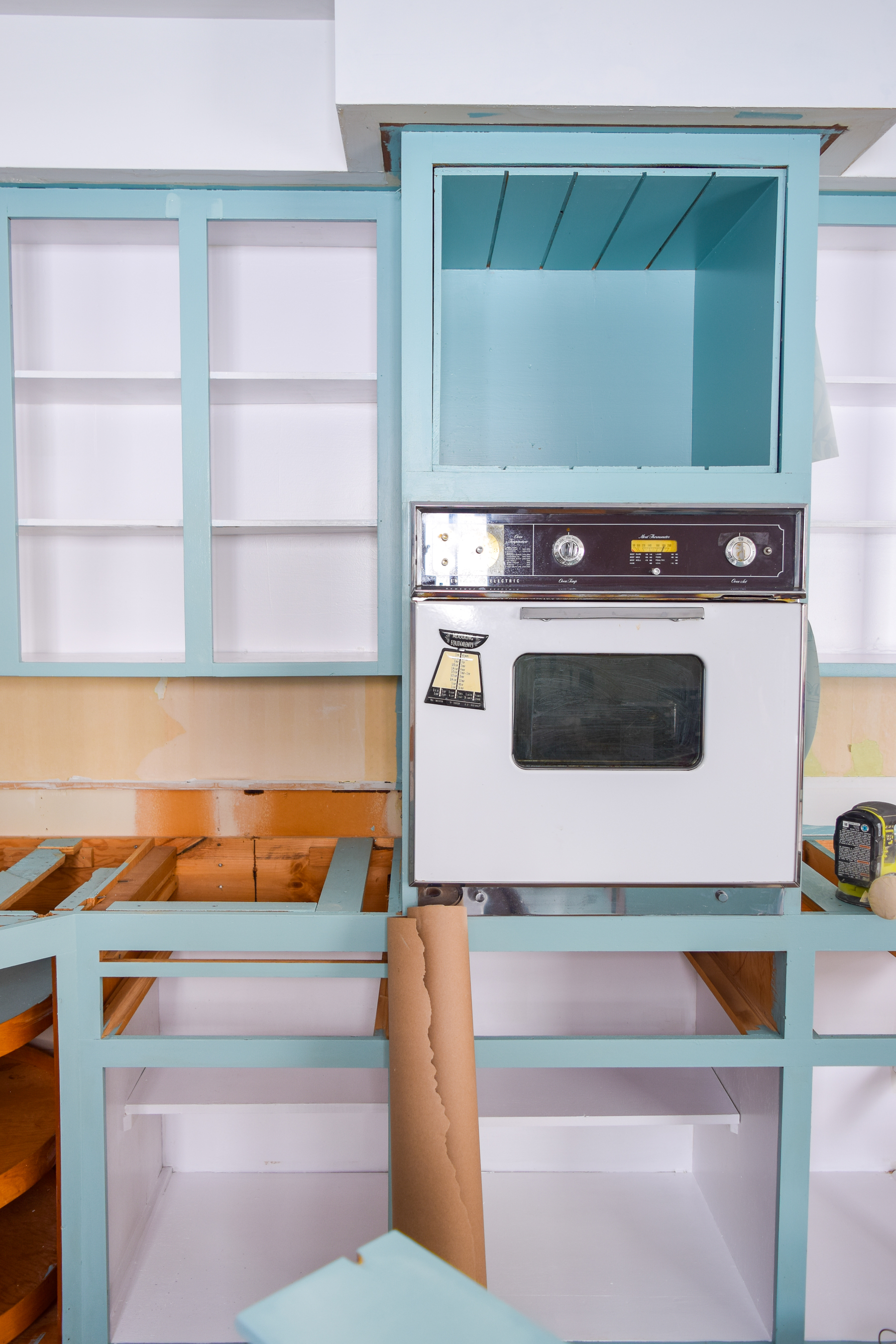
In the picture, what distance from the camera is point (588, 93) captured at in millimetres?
1269

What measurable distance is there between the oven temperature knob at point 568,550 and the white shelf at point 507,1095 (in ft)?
3.55

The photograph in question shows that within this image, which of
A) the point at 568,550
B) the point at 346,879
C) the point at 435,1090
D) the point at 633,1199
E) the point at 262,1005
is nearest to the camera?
the point at 435,1090

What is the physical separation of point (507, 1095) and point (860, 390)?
1785 mm

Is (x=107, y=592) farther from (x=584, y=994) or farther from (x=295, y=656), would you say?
(x=584, y=994)

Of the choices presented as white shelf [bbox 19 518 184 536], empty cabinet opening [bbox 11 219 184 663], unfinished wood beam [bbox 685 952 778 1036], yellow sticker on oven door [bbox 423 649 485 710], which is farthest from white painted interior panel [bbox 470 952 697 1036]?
white shelf [bbox 19 518 184 536]

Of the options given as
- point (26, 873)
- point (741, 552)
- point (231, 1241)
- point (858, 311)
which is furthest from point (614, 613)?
point (231, 1241)

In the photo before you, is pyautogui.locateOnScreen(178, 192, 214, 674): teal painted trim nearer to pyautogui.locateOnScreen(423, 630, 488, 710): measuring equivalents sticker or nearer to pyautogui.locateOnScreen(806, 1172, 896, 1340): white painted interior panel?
pyautogui.locateOnScreen(423, 630, 488, 710): measuring equivalents sticker

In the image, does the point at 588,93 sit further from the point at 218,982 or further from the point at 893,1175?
the point at 893,1175

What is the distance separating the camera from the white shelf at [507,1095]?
154 centimetres

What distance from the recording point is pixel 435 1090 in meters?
1.22

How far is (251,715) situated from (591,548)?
1.04 meters

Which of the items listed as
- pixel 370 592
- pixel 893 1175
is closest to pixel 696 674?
pixel 370 592

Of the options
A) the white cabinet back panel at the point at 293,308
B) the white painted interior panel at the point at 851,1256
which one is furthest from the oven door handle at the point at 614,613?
the white painted interior panel at the point at 851,1256

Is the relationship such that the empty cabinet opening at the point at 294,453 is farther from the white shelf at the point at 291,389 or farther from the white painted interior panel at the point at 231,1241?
the white painted interior panel at the point at 231,1241
